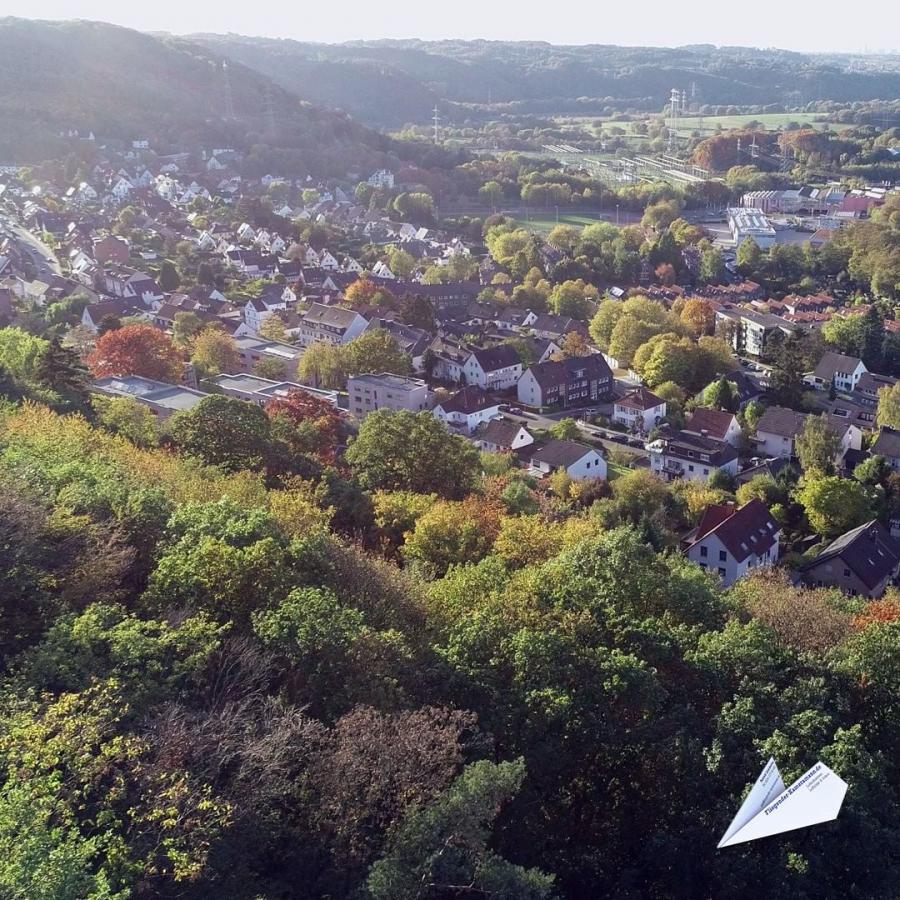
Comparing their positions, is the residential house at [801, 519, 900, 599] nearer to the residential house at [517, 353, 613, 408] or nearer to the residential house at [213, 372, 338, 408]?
the residential house at [517, 353, 613, 408]

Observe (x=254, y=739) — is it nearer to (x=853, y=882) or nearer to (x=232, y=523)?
(x=232, y=523)

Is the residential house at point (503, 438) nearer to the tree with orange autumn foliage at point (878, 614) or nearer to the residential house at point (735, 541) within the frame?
the residential house at point (735, 541)

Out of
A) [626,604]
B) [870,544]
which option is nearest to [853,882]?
[626,604]

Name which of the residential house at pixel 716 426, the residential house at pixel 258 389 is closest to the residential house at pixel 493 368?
the residential house at pixel 258 389

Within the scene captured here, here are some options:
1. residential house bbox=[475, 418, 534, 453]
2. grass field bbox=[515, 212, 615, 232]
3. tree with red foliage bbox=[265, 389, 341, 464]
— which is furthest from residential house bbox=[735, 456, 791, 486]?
grass field bbox=[515, 212, 615, 232]

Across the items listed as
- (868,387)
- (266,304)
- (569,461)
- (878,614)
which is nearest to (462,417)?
(569,461)
